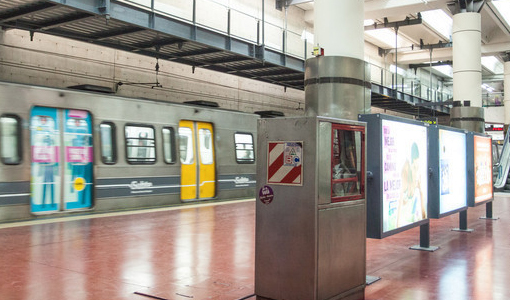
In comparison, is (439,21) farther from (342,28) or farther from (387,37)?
(342,28)

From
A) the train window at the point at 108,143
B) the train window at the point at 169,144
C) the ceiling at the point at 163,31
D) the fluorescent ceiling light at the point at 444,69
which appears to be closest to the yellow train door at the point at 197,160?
the train window at the point at 169,144

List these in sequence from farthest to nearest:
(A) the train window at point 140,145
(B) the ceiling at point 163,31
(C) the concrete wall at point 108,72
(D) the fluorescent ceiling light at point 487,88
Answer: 1. (D) the fluorescent ceiling light at point 487,88
2. (C) the concrete wall at point 108,72
3. (A) the train window at point 140,145
4. (B) the ceiling at point 163,31

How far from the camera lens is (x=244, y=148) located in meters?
16.4

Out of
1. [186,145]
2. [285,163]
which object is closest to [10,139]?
[186,145]

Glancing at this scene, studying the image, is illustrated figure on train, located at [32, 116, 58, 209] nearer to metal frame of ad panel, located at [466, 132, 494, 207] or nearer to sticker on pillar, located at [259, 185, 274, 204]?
sticker on pillar, located at [259, 185, 274, 204]

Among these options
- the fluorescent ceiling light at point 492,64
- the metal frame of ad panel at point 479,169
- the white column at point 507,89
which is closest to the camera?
the metal frame of ad panel at point 479,169

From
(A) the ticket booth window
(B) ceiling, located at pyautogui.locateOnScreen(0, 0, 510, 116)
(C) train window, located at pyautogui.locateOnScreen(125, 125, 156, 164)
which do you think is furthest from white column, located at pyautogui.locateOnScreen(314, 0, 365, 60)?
(C) train window, located at pyautogui.locateOnScreen(125, 125, 156, 164)

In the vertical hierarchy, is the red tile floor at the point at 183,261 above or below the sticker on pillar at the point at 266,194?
below

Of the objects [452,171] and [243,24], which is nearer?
[452,171]

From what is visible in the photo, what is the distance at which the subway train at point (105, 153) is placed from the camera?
10008 mm

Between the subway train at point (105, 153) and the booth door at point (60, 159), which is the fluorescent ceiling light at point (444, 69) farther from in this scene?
the booth door at point (60, 159)

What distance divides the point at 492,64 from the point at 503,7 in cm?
1598

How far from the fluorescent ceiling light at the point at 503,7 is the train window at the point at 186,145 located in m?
Answer: 16.5

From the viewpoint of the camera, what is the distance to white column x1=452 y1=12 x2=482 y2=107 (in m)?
18.5
